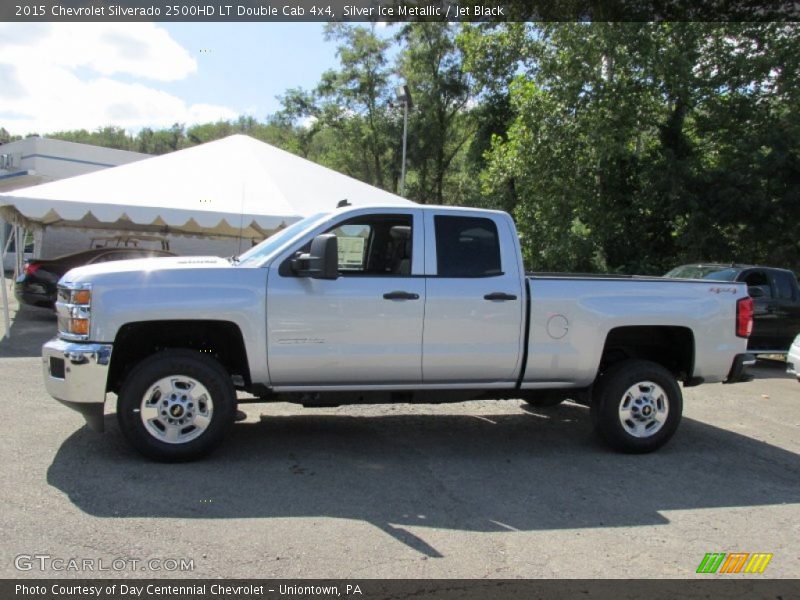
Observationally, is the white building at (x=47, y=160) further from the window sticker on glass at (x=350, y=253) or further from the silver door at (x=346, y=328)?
the silver door at (x=346, y=328)

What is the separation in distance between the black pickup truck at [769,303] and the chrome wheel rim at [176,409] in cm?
972

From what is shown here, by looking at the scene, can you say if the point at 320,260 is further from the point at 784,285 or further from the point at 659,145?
the point at 659,145

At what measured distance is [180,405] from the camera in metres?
5.38

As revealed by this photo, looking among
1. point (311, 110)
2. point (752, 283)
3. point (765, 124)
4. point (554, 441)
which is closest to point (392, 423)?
point (554, 441)

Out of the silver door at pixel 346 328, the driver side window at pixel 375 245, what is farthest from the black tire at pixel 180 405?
the driver side window at pixel 375 245

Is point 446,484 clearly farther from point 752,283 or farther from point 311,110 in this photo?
point 311,110

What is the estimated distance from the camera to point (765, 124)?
1859cm

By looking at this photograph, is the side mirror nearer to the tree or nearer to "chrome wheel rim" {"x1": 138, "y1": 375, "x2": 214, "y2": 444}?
"chrome wheel rim" {"x1": 138, "y1": 375, "x2": 214, "y2": 444}

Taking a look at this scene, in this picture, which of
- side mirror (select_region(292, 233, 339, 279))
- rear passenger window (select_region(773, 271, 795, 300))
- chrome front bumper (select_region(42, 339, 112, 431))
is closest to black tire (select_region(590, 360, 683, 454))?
side mirror (select_region(292, 233, 339, 279))

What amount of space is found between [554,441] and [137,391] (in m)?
3.85

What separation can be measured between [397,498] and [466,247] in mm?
2249

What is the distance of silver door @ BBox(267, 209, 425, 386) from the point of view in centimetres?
555
